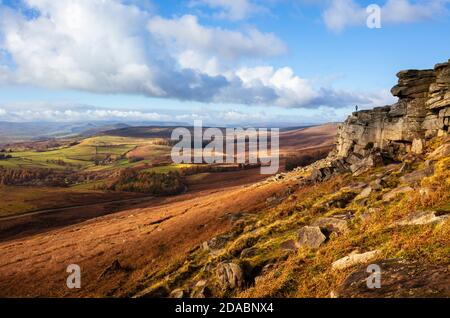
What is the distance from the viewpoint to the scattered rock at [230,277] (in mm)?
19591

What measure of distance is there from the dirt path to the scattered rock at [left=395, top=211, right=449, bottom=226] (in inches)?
743

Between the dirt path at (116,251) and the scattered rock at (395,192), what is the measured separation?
1527 centimetres

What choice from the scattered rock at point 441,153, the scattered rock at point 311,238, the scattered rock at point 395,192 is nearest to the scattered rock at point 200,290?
the scattered rock at point 311,238

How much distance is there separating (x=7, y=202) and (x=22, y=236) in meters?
32.5

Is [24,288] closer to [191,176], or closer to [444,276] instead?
[444,276]

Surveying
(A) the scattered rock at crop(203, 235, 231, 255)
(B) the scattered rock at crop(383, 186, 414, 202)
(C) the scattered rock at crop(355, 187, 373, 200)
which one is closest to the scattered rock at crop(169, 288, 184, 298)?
(A) the scattered rock at crop(203, 235, 231, 255)

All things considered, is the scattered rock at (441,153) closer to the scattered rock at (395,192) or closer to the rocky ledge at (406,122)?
the rocky ledge at (406,122)

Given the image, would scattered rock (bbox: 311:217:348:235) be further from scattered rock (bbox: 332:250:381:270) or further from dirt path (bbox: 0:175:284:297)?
dirt path (bbox: 0:175:284:297)

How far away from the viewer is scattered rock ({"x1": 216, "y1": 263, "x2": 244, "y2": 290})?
19.6 metres

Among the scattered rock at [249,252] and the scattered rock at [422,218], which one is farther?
the scattered rock at [249,252]

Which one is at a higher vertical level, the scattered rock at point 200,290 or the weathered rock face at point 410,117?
the weathered rock face at point 410,117

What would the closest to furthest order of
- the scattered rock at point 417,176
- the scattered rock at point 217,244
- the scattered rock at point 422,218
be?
the scattered rock at point 422,218 → the scattered rock at point 417,176 → the scattered rock at point 217,244
